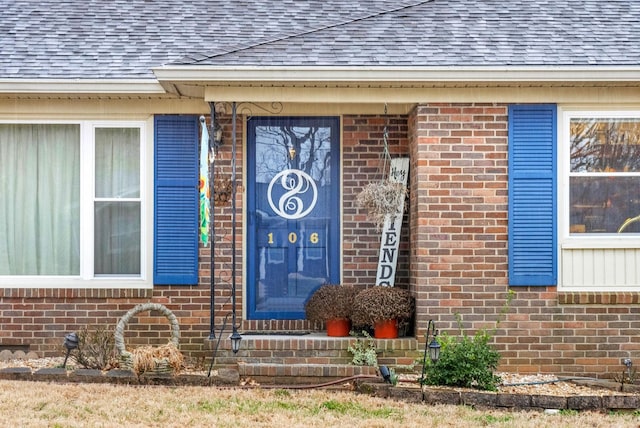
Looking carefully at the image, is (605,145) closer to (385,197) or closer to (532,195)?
(532,195)

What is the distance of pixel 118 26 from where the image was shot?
1004 cm

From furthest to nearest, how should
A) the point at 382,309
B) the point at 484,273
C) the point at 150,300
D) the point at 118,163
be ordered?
the point at 118,163 < the point at 150,300 < the point at 484,273 < the point at 382,309

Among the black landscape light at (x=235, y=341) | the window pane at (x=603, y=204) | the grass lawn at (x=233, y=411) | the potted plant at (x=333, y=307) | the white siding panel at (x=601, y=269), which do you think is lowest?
the grass lawn at (x=233, y=411)

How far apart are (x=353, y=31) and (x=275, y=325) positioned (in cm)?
321

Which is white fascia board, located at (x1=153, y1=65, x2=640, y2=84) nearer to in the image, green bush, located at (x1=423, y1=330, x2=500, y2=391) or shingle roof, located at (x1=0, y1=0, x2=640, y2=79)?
shingle roof, located at (x1=0, y1=0, x2=640, y2=79)

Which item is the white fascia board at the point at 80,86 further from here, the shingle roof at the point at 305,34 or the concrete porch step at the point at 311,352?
the concrete porch step at the point at 311,352

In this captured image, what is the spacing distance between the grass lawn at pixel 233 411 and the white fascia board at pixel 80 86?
9.67 ft

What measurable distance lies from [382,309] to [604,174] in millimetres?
2612

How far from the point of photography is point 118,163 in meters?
9.21

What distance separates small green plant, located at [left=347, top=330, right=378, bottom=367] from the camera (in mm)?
8180

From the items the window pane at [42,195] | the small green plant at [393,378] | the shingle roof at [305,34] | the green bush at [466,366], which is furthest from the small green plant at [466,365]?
the window pane at [42,195]

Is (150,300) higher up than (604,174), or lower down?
lower down

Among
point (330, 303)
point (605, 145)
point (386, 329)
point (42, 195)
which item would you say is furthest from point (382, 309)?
point (42, 195)

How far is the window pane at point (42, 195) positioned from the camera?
9219mm
